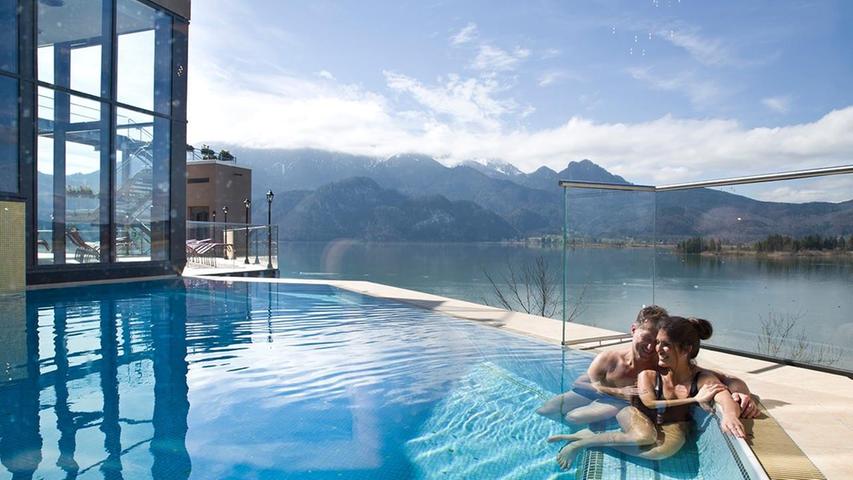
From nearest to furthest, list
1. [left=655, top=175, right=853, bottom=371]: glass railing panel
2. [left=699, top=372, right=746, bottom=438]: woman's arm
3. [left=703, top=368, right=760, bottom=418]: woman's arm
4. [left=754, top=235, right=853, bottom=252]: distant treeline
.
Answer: [left=699, top=372, right=746, bottom=438]: woman's arm, [left=703, top=368, right=760, bottom=418]: woman's arm, [left=655, top=175, right=853, bottom=371]: glass railing panel, [left=754, top=235, right=853, bottom=252]: distant treeline

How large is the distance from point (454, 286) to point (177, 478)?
31.0 metres

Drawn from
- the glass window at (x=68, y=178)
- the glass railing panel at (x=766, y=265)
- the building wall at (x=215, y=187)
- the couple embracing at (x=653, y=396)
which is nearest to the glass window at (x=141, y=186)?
the glass window at (x=68, y=178)

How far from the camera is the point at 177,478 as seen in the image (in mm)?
2576

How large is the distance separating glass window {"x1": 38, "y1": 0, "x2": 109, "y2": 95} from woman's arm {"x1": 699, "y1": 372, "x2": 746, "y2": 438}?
35.1ft

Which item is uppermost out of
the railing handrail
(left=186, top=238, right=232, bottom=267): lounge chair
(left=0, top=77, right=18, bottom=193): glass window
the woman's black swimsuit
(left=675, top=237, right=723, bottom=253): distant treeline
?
(left=0, top=77, right=18, bottom=193): glass window

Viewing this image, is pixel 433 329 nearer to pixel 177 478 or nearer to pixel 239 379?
pixel 239 379

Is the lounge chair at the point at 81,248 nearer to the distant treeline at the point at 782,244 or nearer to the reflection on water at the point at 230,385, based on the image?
the reflection on water at the point at 230,385

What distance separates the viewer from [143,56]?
37.3 ft

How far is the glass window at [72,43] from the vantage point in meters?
9.48

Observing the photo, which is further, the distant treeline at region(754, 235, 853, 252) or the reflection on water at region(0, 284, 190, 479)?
the distant treeline at region(754, 235, 853, 252)

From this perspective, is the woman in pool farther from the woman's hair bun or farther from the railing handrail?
the railing handrail

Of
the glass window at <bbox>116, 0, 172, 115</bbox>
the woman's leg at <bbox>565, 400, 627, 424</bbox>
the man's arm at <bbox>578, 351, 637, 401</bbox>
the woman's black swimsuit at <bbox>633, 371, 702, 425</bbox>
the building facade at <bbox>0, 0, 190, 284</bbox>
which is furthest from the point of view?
the glass window at <bbox>116, 0, 172, 115</bbox>

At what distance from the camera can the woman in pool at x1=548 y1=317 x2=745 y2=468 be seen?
278 centimetres

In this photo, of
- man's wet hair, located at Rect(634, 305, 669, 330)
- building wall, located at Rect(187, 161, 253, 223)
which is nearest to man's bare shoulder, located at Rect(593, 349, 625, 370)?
man's wet hair, located at Rect(634, 305, 669, 330)
